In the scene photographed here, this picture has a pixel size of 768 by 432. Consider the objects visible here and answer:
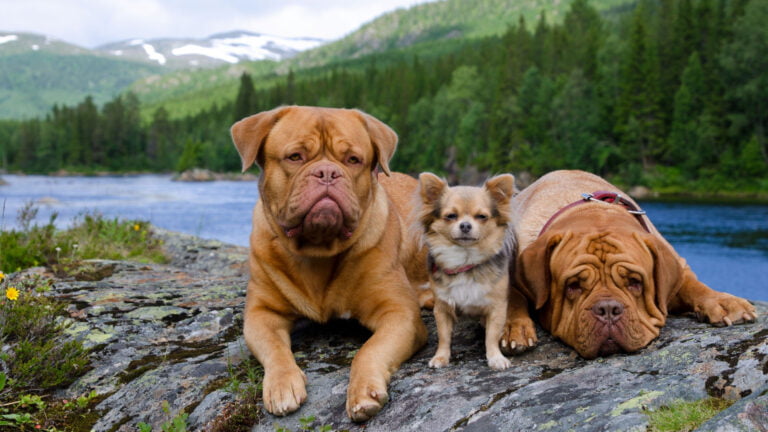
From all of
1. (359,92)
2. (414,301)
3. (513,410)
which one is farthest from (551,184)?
(359,92)

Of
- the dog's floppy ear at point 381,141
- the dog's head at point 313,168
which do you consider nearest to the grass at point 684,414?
the dog's head at point 313,168

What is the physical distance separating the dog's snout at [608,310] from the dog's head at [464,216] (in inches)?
26.7

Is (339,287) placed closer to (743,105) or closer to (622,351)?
(622,351)

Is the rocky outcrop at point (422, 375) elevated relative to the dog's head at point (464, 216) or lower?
lower

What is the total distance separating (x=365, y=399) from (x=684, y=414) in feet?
4.90

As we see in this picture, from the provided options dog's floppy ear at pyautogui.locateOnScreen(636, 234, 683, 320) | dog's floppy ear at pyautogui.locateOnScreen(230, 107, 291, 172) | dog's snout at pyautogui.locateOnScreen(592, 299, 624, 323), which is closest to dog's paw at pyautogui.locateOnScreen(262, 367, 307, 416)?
dog's floppy ear at pyautogui.locateOnScreen(230, 107, 291, 172)

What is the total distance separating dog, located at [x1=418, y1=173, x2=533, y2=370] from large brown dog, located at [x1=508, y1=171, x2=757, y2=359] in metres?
0.27

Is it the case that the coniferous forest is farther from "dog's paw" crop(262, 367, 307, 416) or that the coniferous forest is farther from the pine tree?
"dog's paw" crop(262, 367, 307, 416)

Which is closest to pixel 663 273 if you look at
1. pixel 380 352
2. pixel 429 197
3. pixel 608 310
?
pixel 608 310

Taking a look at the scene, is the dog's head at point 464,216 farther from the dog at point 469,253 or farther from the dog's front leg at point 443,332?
the dog's front leg at point 443,332

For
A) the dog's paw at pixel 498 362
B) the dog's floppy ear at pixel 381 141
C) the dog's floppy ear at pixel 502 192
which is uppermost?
the dog's floppy ear at pixel 381 141

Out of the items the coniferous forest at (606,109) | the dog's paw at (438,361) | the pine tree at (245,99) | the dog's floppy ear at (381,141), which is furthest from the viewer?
the pine tree at (245,99)

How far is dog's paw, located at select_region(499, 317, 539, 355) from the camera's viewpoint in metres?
3.72

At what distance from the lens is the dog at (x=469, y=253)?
12.1 feet
